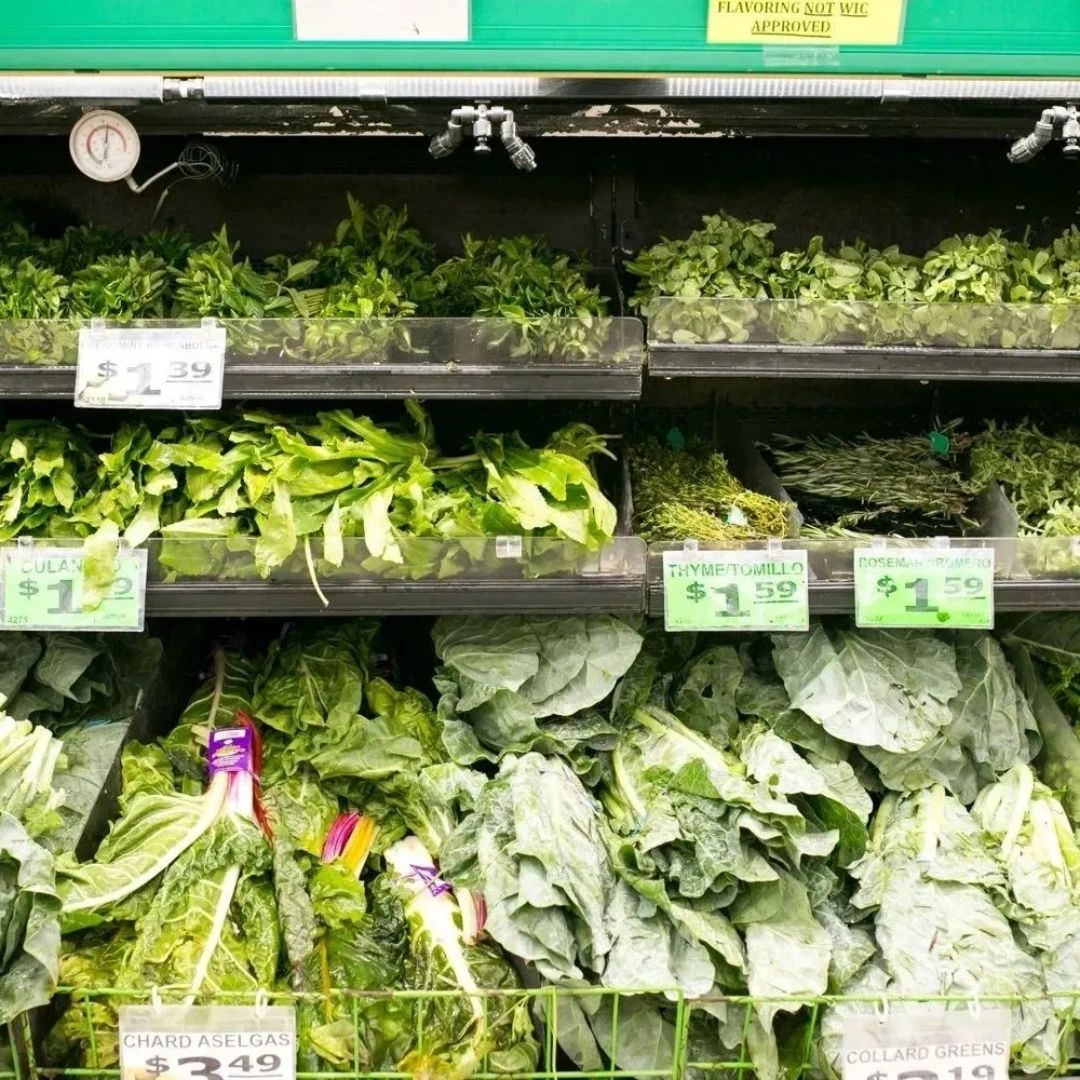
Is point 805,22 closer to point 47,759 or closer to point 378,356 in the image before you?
point 378,356

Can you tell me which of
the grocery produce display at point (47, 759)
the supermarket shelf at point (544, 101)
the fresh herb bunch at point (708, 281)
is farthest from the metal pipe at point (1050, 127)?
the grocery produce display at point (47, 759)

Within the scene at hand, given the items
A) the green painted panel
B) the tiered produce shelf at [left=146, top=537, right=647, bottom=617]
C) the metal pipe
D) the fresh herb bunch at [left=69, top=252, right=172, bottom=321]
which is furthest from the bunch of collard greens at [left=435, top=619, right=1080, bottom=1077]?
the green painted panel

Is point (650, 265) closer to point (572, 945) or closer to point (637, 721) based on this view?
point (637, 721)

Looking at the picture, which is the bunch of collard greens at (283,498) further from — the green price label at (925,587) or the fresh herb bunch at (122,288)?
the green price label at (925,587)

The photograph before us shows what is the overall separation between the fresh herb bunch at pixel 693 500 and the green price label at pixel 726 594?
10cm

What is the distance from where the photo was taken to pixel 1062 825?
6.75ft

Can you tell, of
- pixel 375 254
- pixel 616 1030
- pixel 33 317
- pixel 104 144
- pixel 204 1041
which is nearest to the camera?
pixel 204 1041

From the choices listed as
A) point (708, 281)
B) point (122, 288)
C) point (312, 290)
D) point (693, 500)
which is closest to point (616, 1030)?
point (693, 500)

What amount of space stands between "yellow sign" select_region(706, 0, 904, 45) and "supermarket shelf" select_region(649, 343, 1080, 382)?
0.53m

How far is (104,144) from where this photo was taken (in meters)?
1.79

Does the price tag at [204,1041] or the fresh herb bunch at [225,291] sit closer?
the price tag at [204,1041]

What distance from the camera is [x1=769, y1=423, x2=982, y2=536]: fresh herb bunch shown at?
7.48 feet

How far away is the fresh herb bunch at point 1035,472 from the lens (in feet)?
7.20

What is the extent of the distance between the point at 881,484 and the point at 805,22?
1.06m
